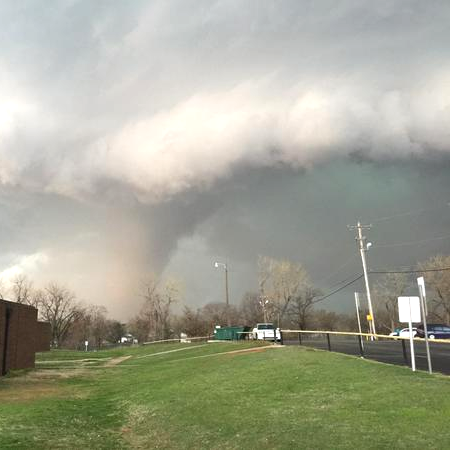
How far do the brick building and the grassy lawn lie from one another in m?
11.3

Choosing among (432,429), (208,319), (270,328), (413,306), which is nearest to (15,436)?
(432,429)

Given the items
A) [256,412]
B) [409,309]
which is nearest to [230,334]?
[409,309]

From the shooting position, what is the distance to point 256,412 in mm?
11789

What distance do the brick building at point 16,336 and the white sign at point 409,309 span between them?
75.2ft

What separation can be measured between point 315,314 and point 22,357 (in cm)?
8137

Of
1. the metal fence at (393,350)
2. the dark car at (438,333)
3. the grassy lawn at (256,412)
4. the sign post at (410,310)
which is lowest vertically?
the grassy lawn at (256,412)

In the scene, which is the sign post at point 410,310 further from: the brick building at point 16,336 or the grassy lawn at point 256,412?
the brick building at point 16,336

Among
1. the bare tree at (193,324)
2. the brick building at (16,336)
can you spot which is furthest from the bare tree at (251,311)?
the brick building at (16,336)

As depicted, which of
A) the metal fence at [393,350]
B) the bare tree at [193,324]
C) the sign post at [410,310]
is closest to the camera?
the sign post at [410,310]

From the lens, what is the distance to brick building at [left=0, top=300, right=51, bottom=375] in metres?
30.2

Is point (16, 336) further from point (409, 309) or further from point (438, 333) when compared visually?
point (438, 333)

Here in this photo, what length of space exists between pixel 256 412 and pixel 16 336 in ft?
83.4

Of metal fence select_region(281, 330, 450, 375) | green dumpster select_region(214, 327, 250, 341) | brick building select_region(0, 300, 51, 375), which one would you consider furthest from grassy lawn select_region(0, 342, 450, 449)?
green dumpster select_region(214, 327, 250, 341)

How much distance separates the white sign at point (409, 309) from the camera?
52.1 feet
